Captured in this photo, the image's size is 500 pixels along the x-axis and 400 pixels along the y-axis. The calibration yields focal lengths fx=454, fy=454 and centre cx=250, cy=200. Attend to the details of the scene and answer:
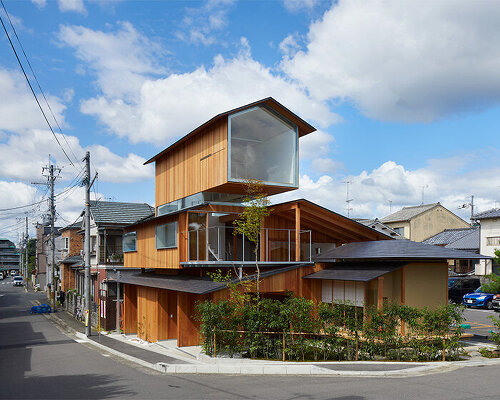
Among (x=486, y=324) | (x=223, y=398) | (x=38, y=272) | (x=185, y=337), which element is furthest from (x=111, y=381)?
(x=38, y=272)

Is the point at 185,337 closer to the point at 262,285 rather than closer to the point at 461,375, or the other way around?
the point at 262,285

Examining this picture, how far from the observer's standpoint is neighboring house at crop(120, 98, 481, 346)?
17.2 meters

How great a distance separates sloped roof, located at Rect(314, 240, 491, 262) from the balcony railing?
4.64 feet

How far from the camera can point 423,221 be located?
189ft

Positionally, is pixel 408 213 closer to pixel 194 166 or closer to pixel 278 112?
pixel 278 112

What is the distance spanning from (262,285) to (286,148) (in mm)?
6572

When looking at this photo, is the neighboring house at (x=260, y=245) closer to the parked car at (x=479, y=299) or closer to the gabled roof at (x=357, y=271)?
the gabled roof at (x=357, y=271)

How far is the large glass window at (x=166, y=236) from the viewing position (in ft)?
65.9

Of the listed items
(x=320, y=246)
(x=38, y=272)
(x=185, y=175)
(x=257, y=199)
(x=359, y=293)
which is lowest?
(x=38, y=272)

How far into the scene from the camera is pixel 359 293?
1748 centimetres

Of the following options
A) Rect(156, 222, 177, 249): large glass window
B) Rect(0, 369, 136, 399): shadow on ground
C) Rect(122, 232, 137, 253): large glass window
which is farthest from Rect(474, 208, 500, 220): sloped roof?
Rect(0, 369, 136, 399): shadow on ground

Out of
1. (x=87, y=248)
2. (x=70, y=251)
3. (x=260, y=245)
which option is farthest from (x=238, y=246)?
(x=70, y=251)

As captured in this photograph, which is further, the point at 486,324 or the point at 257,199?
the point at 486,324

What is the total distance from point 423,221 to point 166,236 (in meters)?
44.9
